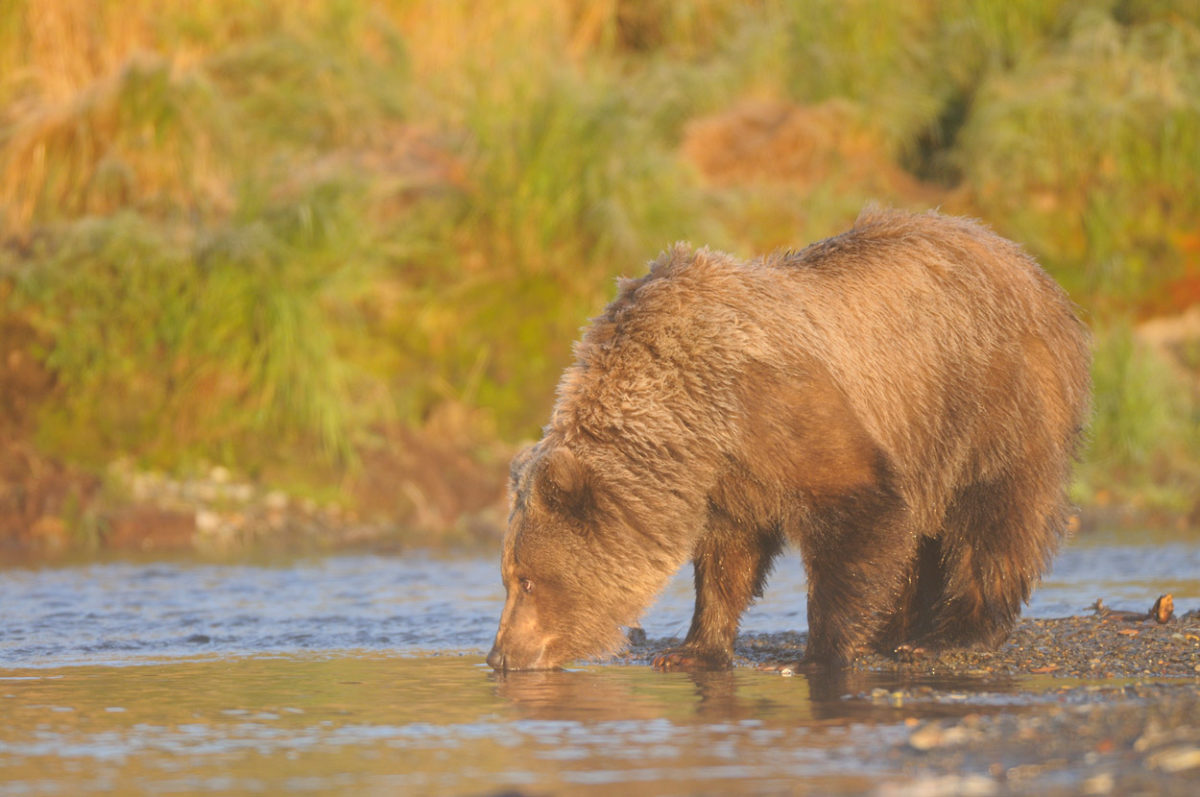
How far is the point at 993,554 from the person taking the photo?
24.5 feet

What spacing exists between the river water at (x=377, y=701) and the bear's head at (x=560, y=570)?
160 millimetres

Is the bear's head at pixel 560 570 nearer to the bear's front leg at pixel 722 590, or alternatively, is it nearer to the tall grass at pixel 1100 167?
the bear's front leg at pixel 722 590

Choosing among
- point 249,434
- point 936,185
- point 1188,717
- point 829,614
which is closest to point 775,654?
point 829,614

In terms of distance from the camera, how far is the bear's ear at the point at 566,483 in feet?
21.6

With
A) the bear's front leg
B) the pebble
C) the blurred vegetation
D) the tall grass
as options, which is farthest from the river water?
the tall grass

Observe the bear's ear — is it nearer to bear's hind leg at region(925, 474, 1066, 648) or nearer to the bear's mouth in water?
the bear's mouth in water

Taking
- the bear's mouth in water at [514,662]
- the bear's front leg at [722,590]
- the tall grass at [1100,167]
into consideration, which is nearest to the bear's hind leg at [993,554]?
the bear's front leg at [722,590]

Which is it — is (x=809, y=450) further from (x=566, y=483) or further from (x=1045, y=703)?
(x=1045, y=703)

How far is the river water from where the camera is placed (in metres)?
4.88

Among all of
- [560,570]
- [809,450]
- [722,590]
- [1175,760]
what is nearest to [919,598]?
[722,590]

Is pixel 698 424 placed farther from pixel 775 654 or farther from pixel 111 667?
pixel 111 667

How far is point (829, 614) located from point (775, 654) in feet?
2.34

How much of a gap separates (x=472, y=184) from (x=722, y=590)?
755 cm

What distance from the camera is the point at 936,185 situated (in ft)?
54.0
